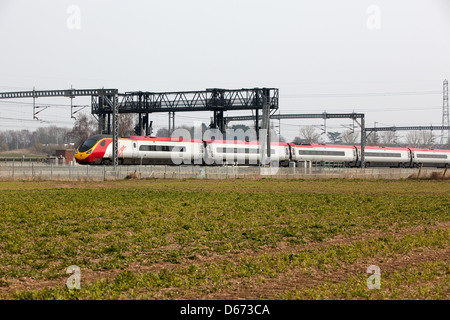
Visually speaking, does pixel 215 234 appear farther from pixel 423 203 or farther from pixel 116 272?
pixel 423 203

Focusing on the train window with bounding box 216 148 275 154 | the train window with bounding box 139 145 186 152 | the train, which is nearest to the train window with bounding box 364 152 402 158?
the train

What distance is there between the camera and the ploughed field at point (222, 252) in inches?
376

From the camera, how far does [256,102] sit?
67.9 m

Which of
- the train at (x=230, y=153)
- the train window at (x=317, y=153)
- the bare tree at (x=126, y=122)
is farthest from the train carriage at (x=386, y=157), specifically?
the bare tree at (x=126, y=122)

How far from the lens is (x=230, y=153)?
71.0 metres

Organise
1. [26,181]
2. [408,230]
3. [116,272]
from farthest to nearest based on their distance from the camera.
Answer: [26,181] < [408,230] < [116,272]

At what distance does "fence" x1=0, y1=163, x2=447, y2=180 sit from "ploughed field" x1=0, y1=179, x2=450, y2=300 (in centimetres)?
2687

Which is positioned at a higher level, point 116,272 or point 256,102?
point 256,102

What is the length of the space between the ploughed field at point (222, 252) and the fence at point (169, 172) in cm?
2687

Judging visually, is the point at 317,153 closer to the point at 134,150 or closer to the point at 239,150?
the point at 239,150

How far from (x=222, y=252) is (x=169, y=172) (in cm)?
4392

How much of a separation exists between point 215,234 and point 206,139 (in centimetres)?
5636
